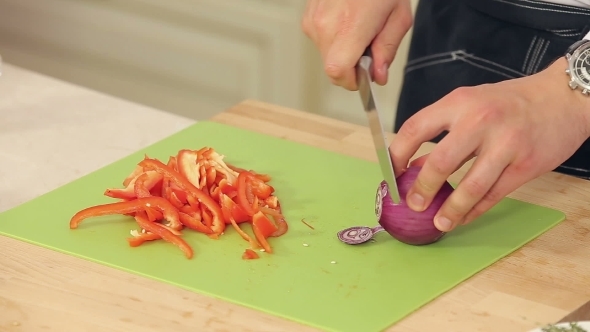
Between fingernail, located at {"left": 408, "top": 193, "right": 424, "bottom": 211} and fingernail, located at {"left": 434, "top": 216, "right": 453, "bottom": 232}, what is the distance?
0.10 ft

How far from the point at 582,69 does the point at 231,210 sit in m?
0.59

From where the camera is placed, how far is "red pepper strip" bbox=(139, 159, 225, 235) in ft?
5.09

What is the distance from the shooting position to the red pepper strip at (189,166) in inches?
63.9

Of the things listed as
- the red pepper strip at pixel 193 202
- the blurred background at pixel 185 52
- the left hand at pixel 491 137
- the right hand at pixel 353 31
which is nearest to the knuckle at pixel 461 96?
the left hand at pixel 491 137

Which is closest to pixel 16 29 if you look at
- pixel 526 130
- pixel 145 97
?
pixel 145 97

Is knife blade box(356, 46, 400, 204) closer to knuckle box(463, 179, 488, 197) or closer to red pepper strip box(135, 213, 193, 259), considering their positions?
knuckle box(463, 179, 488, 197)

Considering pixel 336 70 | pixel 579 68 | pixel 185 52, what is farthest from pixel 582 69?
pixel 185 52

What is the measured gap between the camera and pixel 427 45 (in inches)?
84.2

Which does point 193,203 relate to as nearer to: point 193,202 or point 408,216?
point 193,202

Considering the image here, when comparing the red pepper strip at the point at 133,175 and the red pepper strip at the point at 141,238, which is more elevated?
the red pepper strip at the point at 133,175

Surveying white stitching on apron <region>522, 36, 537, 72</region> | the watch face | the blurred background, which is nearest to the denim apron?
white stitching on apron <region>522, 36, 537, 72</region>

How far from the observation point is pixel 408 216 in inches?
58.6

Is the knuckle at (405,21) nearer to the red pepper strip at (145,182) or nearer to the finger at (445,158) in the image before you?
the finger at (445,158)

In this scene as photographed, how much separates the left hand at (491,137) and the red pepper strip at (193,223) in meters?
0.32
